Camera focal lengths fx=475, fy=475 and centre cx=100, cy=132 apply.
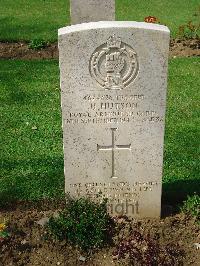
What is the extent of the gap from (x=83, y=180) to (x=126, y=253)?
879 millimetres

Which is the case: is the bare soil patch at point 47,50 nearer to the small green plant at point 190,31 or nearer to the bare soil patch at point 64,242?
the small green plant at point 190,31

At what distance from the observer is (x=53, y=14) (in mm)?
14078

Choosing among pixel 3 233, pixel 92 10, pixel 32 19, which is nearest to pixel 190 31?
pixel 92 10

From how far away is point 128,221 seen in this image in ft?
16.9

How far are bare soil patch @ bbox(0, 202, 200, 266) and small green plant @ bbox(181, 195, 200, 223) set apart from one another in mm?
64

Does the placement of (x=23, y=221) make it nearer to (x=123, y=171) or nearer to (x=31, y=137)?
(x=123, y=171)

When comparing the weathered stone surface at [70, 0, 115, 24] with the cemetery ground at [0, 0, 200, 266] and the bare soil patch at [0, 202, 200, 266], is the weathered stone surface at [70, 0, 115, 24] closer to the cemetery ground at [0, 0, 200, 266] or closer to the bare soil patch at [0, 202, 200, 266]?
the cemetery ground at [0, 0, 200, 266]

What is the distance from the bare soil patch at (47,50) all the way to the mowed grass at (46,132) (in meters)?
0.47

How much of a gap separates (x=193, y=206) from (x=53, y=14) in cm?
1019

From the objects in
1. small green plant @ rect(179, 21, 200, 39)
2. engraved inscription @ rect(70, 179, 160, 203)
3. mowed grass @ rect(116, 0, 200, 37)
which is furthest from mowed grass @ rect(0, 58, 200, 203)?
mowed grass @ rect(116, 0, 200, 37)

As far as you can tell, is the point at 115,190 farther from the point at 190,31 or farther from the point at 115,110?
the point at 190,31

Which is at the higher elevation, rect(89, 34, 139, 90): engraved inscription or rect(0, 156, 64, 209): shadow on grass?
rect(89, 34, 139, 90): engraved inscription

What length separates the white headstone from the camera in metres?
4.26

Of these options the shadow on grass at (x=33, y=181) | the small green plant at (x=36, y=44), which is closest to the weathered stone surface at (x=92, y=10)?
the small green plant at (x=36, y=44)
